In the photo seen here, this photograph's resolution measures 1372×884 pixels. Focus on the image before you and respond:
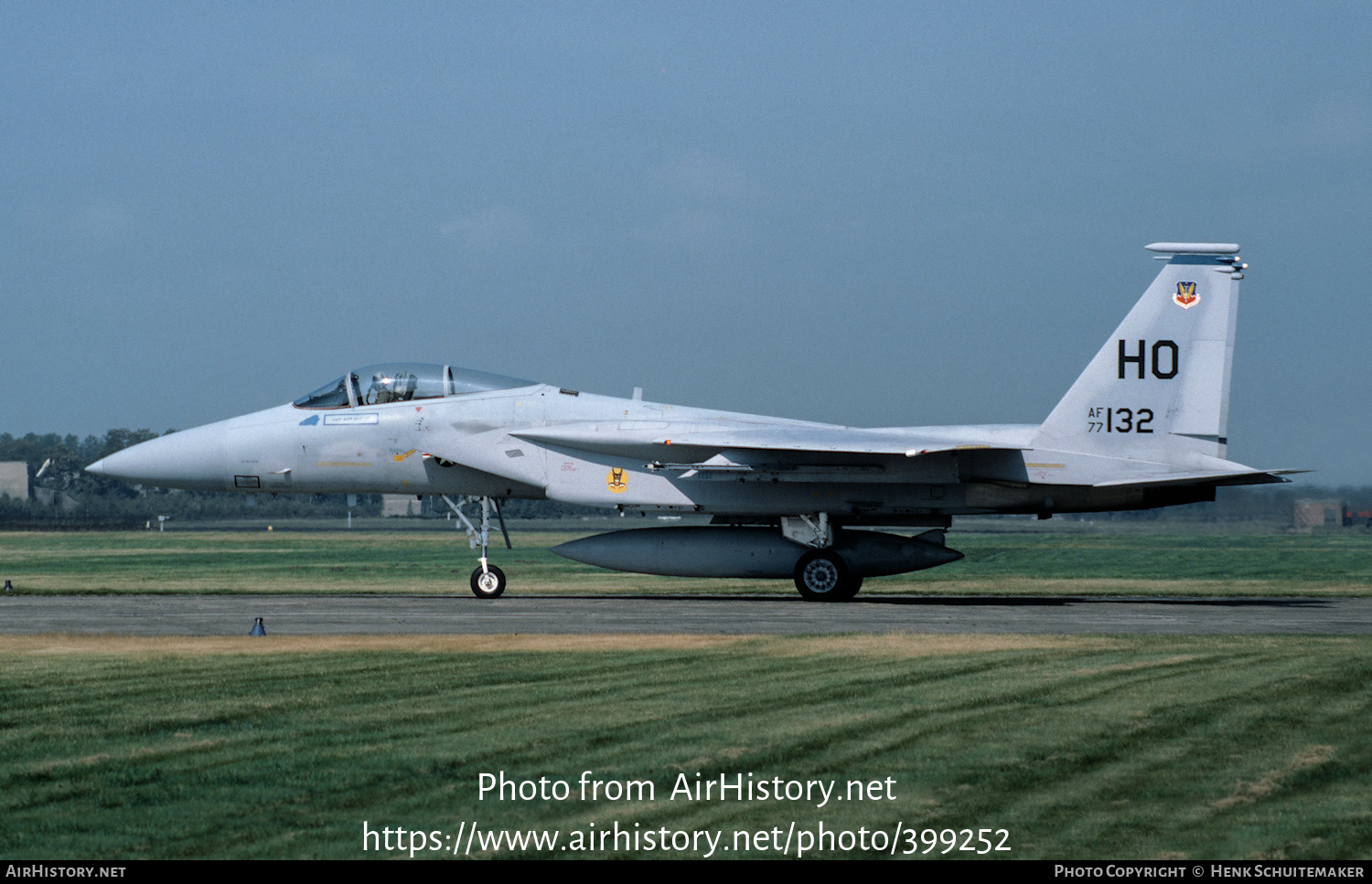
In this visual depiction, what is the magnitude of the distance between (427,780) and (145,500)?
63.9m

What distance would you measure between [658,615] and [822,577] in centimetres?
413

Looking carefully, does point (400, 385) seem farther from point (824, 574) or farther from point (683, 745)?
point (683, 745)

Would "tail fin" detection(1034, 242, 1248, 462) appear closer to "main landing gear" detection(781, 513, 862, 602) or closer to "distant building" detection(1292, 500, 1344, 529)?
"main landing gear" detection(781, 513, 862, 602)

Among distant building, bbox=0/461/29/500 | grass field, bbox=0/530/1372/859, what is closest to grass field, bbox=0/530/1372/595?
grass field, bbox=0/530/1372/859

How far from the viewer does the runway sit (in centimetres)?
1537

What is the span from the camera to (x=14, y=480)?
7212cm

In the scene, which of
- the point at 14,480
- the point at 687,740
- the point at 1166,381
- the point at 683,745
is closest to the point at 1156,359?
the point at 1166,381

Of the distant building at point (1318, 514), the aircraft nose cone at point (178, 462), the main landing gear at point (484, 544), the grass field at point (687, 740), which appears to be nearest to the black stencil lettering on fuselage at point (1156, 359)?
the grass field at point (687, 740)

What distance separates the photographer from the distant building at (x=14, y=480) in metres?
71.4

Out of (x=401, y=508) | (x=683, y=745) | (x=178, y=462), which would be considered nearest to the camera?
(x=683, y=745)

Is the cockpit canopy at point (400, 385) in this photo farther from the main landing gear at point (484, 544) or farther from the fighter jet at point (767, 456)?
the main landing gear at point (484, 544)

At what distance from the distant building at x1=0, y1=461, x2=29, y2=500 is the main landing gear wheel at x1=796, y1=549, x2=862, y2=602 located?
A: 61321mm

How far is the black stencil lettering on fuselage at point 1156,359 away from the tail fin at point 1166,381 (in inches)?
0.5
